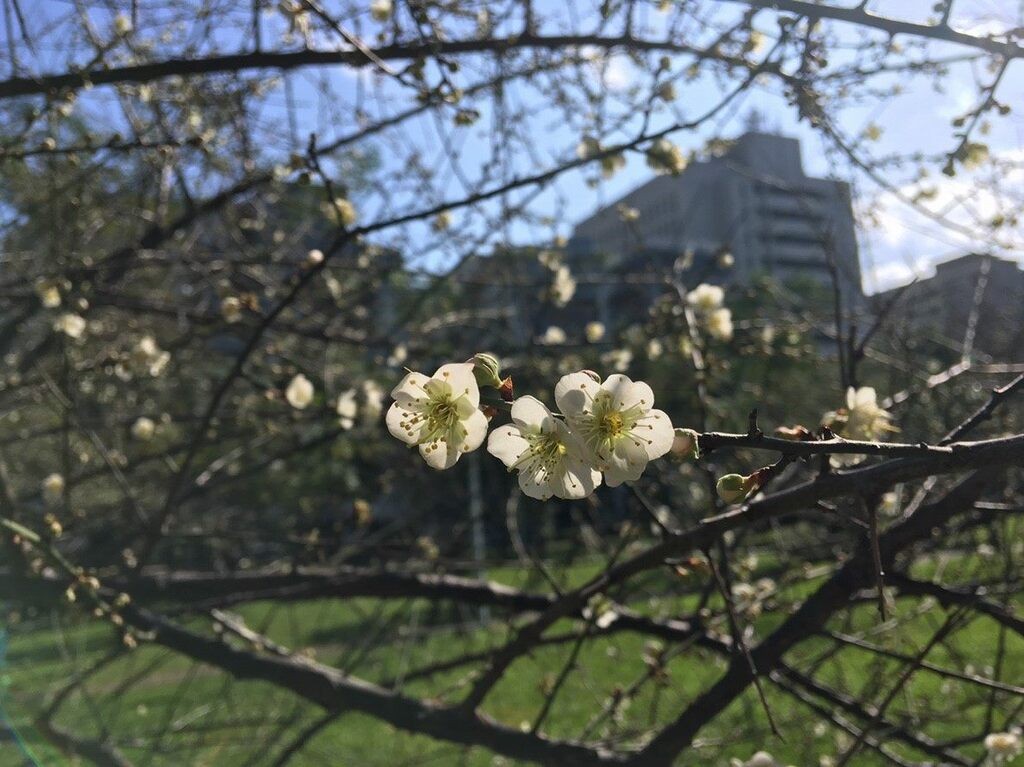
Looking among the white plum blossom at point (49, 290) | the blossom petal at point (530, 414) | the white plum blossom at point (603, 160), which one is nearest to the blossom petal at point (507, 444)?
the blossom petal at point (530, 414)

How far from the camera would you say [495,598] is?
2.78m

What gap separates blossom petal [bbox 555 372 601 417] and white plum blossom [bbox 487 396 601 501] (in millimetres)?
25

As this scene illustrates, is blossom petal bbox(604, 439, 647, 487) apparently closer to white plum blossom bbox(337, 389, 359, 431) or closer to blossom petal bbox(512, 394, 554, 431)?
blossom petal bbox(512, 394, 554, 431)

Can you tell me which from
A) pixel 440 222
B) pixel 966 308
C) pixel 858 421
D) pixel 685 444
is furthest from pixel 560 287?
pixel 966 308

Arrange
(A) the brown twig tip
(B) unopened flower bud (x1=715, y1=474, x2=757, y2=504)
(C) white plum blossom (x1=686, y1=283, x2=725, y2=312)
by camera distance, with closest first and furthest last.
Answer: (A) the brown twig tip → (B) unopened flower bud (x1=715, y1=474, x2=757, y2=504) → (C) white plum blossom (x1=686, y1=283, x2=725, y2=312)

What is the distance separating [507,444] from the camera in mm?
1241

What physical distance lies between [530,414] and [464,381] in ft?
0.41

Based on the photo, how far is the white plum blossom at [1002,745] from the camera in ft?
6.53

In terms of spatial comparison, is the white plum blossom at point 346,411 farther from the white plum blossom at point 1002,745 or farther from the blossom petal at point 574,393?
the white plum blossom at point 1002,745

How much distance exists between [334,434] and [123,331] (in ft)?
6.63

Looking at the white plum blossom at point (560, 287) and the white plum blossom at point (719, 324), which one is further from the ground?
the white plum blossom at point (560, 287)

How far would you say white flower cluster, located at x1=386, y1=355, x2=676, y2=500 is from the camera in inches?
43.0

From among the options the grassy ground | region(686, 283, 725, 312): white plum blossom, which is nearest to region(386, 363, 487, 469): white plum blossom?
the grassy ground

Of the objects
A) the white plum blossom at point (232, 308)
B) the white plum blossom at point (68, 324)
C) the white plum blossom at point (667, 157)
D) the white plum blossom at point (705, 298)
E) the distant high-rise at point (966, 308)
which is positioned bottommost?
the white plum blossom at point (68, 324)
